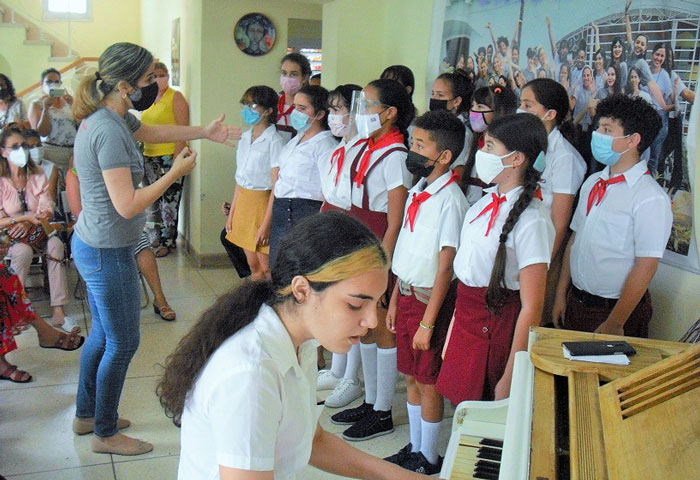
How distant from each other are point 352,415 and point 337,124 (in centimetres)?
137

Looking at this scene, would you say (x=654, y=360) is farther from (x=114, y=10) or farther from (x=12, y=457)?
(x=114, y=10)

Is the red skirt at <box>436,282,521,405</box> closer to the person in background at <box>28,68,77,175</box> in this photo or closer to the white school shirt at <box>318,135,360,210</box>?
the white school shirt at <box>318,135,360,210</box>

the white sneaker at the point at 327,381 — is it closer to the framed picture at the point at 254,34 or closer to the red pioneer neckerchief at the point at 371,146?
the red pioneer neckerchief at the point at 371,146

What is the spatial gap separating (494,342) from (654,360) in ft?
2.34

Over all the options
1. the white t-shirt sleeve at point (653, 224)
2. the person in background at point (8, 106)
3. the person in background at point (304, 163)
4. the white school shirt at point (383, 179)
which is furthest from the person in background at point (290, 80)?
the person in background at point (8, 106)

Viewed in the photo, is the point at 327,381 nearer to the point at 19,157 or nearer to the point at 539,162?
the point at 539,162

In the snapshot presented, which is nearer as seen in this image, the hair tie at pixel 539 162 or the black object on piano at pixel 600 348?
the black object on piano at pixel 600 348

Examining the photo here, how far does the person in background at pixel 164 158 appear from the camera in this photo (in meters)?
5.56

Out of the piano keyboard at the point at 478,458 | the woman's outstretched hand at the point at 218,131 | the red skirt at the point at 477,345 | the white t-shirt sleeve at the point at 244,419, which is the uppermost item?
the woman's outstretched hand at the point at 218,131

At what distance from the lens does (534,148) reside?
7.11 ft

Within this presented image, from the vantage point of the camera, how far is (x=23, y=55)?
8906 mm

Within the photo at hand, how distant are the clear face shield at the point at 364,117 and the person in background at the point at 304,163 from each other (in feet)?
1.58

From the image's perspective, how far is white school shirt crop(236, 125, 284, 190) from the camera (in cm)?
402

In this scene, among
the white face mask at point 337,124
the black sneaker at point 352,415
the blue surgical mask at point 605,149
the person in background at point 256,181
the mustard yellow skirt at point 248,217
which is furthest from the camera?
the mustard yellow skirt at point 248,217
